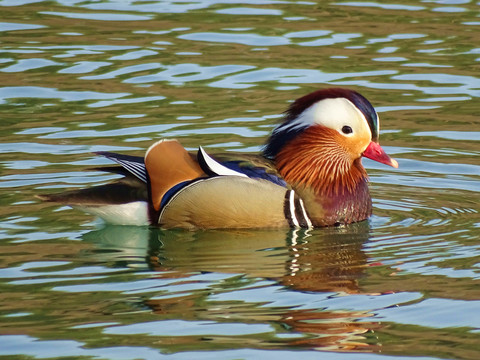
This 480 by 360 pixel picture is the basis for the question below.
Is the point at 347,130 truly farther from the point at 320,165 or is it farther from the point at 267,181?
the point at 267,181

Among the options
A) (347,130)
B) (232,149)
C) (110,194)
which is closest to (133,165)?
(110,194)

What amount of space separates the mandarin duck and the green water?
6.3 inches

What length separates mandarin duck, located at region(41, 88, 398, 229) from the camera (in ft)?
28.1

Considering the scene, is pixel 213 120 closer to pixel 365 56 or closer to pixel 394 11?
pixel 365 56

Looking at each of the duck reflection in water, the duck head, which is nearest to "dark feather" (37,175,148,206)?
the duck reflection in water

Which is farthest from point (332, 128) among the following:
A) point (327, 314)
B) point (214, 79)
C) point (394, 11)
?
point (394, 11)

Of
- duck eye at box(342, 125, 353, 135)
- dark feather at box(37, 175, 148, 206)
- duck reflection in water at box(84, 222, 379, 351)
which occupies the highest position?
duck eye at box(342, 125, 353, 135)

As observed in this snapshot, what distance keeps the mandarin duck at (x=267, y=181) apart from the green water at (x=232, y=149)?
0.16 metres

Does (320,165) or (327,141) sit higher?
(327,141)

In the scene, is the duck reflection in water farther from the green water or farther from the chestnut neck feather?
the chestnut neck feather

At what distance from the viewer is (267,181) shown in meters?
8.62

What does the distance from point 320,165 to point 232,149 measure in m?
1.77

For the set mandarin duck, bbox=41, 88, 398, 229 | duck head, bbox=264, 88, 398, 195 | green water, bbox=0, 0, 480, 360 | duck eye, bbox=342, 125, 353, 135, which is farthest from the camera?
duck eye, bbox=342, 125, 353, 135

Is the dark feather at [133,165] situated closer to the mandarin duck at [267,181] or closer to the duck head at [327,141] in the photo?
the mandarin duck at [267,181]
